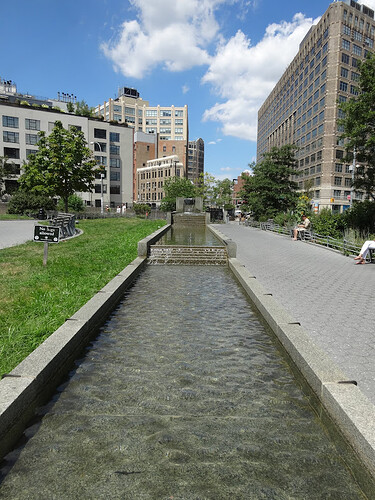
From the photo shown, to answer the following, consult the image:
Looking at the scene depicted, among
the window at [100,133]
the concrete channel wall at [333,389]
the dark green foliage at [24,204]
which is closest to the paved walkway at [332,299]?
the concrete channel wall at [333,389]

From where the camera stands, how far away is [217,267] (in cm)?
1264

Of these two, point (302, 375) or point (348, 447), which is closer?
point (348, 447)

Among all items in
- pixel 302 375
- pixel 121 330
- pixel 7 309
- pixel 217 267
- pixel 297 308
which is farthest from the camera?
pixel 217 267

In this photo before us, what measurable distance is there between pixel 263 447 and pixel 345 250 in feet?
47.8

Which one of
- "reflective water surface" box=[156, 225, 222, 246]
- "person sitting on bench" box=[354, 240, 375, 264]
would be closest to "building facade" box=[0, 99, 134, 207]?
"reflective water surface" box=[156, 225, 222, 246]

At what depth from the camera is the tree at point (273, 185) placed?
37.3 meters

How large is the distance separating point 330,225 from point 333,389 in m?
20.1

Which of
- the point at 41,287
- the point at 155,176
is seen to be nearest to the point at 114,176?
the point at 155,176

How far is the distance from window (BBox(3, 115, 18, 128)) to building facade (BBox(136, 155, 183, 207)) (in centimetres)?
5367

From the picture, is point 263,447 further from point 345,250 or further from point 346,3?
point 346,3

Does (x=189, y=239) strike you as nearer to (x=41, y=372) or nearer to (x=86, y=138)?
(x=41, y=372)

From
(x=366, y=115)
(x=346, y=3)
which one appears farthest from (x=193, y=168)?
(x=366, y=115)

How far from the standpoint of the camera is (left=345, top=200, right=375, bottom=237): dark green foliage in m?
21.5

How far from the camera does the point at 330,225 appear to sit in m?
22.1
